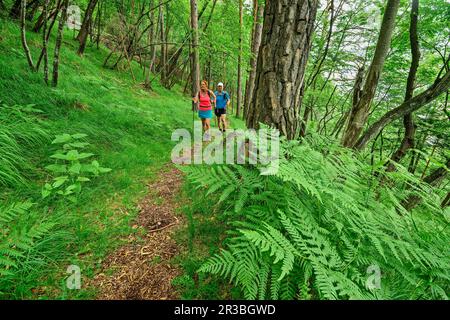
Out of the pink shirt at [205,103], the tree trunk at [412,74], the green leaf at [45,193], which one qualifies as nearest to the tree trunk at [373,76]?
the tree trunk at [412,74]

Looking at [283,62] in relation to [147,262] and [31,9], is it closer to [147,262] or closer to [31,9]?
[147,262]

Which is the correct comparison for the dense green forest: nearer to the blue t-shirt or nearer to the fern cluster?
the fern cluster

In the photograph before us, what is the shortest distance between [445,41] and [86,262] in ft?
25.7

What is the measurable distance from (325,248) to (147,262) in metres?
1.75

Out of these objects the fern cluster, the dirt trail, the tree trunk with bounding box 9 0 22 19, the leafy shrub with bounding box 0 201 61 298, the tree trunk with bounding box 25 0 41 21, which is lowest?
the dirt trail

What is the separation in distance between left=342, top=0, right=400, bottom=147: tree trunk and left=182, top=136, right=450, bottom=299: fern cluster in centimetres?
106

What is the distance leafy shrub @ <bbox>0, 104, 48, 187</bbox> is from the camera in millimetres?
2949

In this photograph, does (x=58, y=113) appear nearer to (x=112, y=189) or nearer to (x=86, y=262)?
(x=112, y=189)

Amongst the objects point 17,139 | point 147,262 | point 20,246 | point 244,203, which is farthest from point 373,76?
point 17,139

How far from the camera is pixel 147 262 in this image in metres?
2.36

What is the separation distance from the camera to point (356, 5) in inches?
279

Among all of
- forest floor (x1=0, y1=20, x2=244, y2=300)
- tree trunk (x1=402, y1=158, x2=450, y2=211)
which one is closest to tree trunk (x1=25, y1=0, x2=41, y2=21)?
forest floor (x1=0, y1=20, x2=244, y2=300)

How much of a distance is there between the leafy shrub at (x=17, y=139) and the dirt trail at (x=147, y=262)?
170 cm
